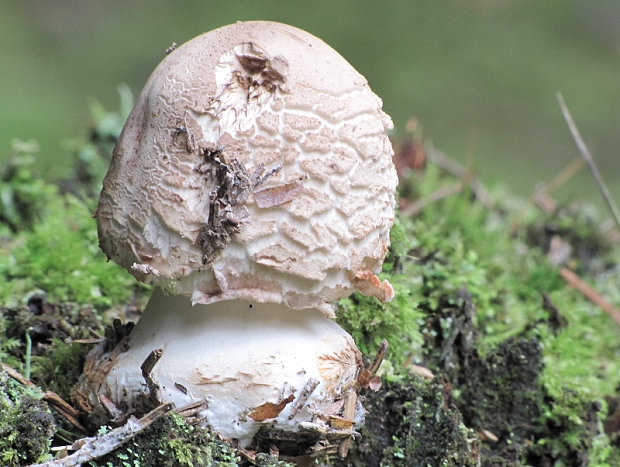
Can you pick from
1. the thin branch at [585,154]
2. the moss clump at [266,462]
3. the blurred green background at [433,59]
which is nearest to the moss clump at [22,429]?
the moss clump at [266,462]

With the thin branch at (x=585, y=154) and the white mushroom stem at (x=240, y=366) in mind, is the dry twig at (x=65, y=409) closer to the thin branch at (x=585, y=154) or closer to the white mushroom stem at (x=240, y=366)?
the white mushroom stem at (x=240, y=366)

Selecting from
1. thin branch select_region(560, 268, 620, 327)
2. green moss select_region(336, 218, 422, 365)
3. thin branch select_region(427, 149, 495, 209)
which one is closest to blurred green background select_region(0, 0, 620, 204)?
thin branch select_region(427, 149, 495, 209)

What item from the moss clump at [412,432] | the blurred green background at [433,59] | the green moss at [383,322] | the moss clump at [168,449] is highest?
the blurred green background at [433,59]

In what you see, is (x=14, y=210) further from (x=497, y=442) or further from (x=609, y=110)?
(x=609, y=110)

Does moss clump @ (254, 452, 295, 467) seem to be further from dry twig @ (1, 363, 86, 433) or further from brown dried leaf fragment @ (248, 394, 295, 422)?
dry twig @ (1, 363, 86, 433)

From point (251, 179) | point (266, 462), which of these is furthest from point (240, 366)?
point (251, 179)

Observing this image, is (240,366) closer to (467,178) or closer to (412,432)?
(412,432)
